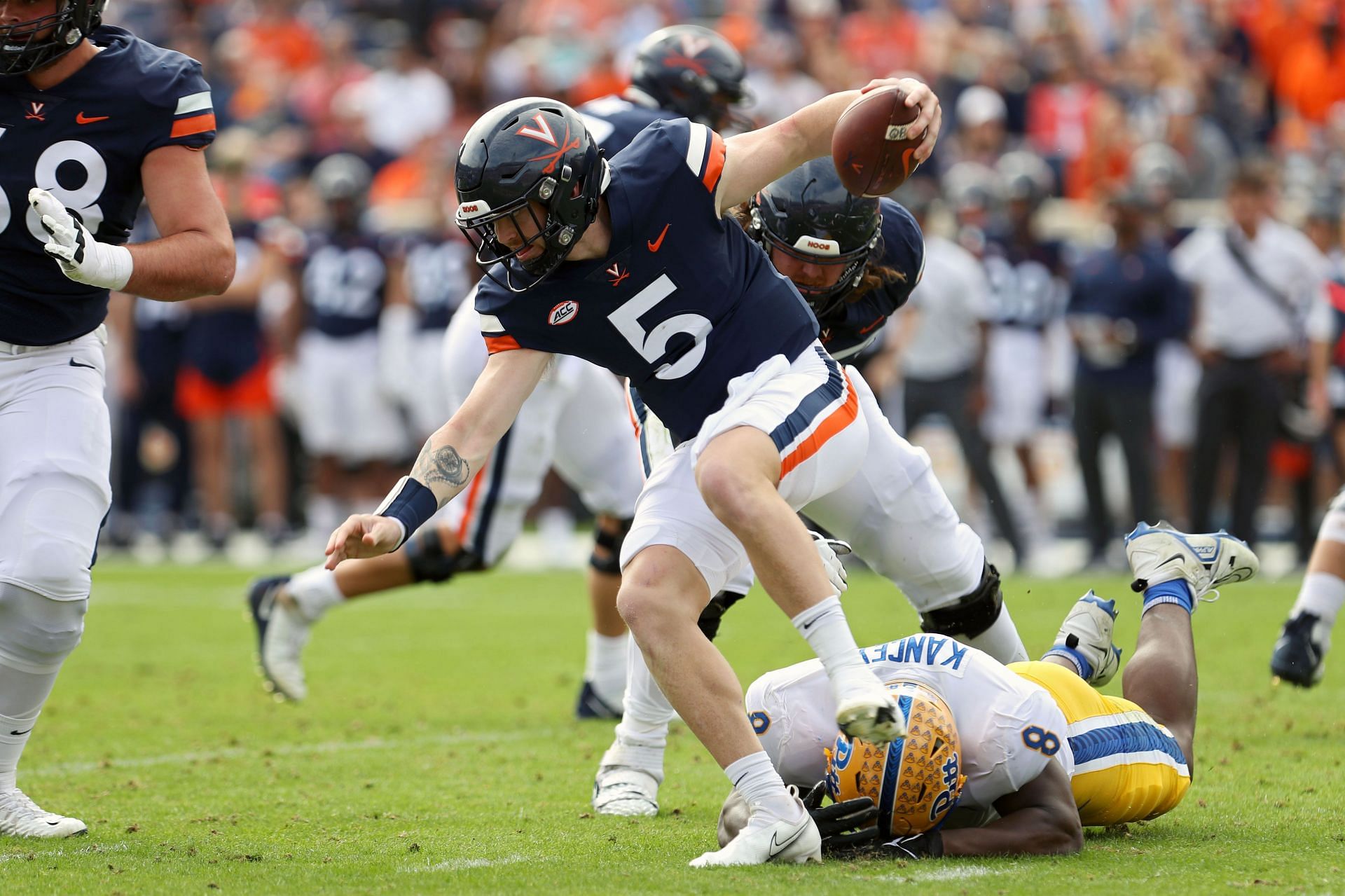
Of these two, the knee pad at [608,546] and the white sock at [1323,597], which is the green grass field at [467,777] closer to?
the white sock at [1323,597]

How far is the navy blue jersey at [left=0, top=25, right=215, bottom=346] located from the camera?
3.75m

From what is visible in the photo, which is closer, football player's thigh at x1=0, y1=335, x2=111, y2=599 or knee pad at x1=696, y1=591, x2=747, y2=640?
football player's thigh at x1=0, y1=335, x2=111, y2=599

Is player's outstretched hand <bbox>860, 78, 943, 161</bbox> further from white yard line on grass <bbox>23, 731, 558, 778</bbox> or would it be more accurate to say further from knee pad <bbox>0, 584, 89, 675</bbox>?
white yard line on grass <bbox>23, 731, 558, 778</bbox>

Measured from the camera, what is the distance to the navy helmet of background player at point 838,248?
13.2 feet

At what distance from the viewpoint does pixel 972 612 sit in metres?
4.17

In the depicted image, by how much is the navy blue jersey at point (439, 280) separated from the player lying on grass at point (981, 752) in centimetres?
726

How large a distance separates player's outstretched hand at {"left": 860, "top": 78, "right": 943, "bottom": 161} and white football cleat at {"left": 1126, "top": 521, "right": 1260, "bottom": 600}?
1.15 meters

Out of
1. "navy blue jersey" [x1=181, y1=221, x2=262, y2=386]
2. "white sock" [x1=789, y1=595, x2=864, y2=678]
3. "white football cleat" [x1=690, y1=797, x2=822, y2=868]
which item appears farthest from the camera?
"navy blue jersey" [x1=181, y1=221, x2=262, y2=386]

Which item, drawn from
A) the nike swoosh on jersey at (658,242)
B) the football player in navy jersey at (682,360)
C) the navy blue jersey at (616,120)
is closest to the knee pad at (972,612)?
the football player in navy jersey at (682,360)

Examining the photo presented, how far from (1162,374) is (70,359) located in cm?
784

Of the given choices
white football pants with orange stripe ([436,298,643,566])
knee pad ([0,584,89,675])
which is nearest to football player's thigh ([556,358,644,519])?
white football pants with orange stripe ([436,298,643,566])

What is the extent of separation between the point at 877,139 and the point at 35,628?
2086 millimetres

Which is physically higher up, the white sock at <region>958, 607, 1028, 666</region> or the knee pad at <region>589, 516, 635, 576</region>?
the white sock at <region>958, 607, 1028, 666</region>

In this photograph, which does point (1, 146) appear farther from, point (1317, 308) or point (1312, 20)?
point (1312, 20)
